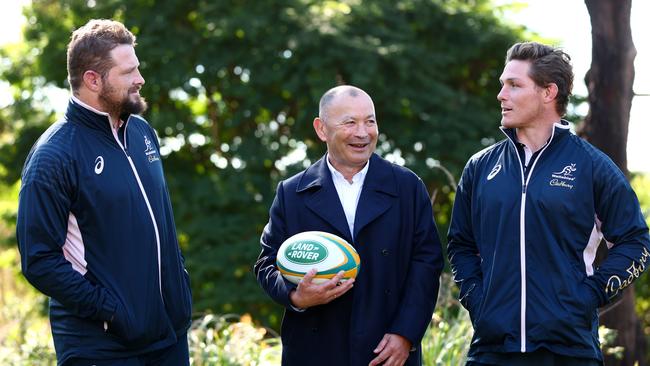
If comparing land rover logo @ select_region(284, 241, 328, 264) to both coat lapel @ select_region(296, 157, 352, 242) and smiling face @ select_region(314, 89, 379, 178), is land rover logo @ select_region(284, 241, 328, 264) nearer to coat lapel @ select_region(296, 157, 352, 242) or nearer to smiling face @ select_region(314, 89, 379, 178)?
coat lapel @ select_region(296, 157, 352, 242)

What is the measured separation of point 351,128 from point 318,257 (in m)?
0.73

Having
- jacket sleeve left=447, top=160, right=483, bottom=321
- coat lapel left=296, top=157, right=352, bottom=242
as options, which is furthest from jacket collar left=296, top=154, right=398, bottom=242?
jacket sleeve left=447, top=160, right=483, bottom=321

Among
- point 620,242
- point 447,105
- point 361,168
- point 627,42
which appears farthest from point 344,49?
point 620,242

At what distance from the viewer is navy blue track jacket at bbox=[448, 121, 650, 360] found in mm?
4230

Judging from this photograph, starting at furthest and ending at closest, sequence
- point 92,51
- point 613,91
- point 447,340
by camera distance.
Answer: point 613,91
point 447,340
point 92,51

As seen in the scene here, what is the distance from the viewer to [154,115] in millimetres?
13383

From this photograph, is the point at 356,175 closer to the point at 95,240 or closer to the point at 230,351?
the point at 95,240

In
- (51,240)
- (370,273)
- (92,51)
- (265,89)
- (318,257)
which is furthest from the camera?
(265,89)

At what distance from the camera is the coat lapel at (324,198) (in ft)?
15.9

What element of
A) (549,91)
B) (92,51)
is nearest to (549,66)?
(549,91)

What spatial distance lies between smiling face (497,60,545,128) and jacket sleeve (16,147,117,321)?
2.10m

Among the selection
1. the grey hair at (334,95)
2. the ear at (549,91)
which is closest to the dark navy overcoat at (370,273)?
the grey hair at (334,95)

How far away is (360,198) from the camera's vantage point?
486cm

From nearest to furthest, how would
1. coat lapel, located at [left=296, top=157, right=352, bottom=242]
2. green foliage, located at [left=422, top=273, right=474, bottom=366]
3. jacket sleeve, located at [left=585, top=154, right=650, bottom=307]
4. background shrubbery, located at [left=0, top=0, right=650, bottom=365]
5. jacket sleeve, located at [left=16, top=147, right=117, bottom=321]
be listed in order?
jacket sleeve, located at [left=16, top=147, right=117, bottom=321] → jacket sleeve, located at [left=585, top=154, right=650, bottom=307] → coat lapel, located at [left=296, top=157, right=352, bottom=242] → green foliage, located at [left=422, top=273, right=474, bottom=366] → background shrubbery, located at [left=0, top=0, right=650, bottom=365]
